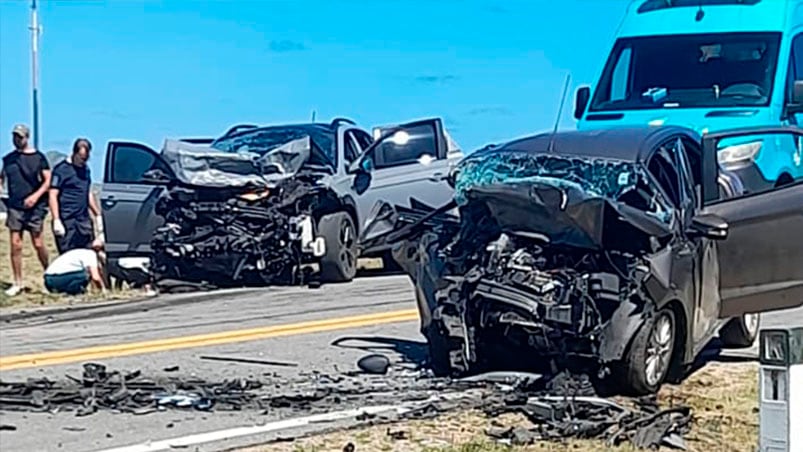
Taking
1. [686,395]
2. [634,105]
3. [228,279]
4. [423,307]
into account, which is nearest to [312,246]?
[228,279]

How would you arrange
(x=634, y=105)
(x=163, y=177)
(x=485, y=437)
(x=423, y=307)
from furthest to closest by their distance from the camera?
(x=163, y=177) → (x=634, y=105) → (x=423, y=307) → (x=485, y=437)

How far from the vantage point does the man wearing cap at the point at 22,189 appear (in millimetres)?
15812

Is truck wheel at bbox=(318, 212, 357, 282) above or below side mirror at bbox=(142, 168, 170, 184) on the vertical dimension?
below

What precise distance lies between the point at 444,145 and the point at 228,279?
367 cm

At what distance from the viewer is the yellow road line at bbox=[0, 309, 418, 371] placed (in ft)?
34.9

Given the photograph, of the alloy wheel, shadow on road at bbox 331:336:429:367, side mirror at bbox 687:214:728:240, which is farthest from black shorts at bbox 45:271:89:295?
side mirror at bbox 687:214:728:240

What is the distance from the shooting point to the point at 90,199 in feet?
54.8

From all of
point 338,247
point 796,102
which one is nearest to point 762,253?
point 796,102

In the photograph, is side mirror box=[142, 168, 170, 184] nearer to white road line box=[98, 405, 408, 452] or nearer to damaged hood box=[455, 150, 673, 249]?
damaged hood box=[455, 150, 673, 249]

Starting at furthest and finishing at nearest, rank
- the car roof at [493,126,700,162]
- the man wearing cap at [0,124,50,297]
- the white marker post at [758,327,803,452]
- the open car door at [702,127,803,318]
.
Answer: the man wearing cap at [0,124,50,297], the open car door at [702,127,803,318], the car roof at [493,126,700,162], the white marker post at [758,327,803,452]

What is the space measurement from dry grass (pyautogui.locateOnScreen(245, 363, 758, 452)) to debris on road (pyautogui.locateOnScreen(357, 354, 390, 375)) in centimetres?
175

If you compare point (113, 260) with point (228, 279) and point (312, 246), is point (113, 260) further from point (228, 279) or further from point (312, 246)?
point (312, 246)

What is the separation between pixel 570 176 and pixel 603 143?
491mm

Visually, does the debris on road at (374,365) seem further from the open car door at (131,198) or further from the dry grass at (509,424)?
the open car door at (131,198)
